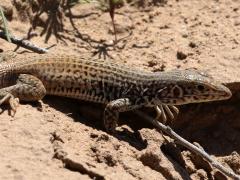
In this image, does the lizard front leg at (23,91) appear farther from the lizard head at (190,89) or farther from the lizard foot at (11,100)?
the lizard head at (190,89)

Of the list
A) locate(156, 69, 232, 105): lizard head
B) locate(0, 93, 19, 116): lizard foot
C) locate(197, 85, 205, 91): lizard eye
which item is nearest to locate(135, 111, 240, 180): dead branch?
locate(156, 69, 232, 105): lizard head

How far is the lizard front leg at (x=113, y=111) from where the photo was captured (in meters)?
6.63

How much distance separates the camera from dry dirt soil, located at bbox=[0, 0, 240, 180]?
5540mm

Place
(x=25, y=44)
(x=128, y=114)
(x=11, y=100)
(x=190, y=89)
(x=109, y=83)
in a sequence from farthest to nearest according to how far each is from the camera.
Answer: (x=25, y=44), (x=128, y=114), (x=109, y=83), (x=190, y=89), (x=11, y=100)

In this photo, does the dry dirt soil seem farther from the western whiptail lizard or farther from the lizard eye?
the lizard eye

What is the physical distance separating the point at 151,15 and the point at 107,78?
7.70 feet

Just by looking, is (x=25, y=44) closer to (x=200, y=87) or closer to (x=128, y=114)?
(x=128, y=114)

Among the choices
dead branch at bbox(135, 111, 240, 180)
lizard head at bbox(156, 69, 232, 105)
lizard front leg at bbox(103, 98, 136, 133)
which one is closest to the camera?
dead branch at bbox(135, 111, 240, 180)

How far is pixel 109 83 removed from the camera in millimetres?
6934

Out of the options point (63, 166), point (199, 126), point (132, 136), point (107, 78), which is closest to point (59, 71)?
point (107, 78)

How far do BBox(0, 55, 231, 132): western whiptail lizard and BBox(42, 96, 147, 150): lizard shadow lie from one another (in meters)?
0.12

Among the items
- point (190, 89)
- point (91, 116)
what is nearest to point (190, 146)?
point (190, 89)

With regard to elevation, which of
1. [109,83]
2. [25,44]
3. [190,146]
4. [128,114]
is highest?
[25,44]

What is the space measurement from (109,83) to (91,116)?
1.51 feet
